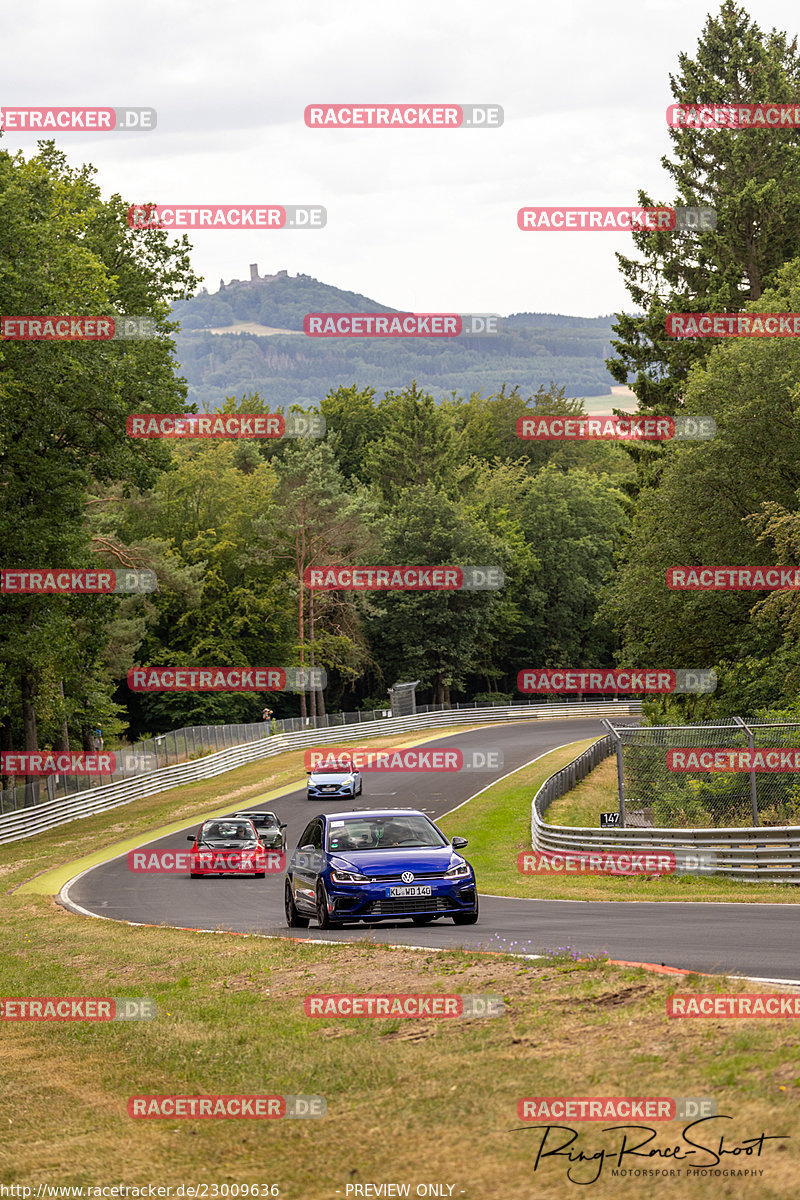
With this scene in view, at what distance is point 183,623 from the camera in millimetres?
86250

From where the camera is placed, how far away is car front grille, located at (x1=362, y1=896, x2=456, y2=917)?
49.0 ft

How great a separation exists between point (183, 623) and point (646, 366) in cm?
4028

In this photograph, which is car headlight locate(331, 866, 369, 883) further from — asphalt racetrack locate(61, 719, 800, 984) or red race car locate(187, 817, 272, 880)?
red race car locate(187, 817, 272, 880)

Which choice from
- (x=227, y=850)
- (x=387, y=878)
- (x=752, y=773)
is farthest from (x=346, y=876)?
(x=227, y=850)

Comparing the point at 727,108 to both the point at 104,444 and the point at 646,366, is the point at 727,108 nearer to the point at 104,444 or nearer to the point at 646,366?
the point at 646,366

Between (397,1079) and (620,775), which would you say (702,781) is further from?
(397,1079)

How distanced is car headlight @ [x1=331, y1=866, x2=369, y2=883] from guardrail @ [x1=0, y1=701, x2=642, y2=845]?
89.8ft

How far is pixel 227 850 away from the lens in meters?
28.4

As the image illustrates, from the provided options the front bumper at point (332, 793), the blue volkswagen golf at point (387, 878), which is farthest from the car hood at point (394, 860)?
the front bumper at point (332, 793)

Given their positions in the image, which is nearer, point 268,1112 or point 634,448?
point 268,1112

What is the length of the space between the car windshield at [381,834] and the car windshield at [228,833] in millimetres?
12866

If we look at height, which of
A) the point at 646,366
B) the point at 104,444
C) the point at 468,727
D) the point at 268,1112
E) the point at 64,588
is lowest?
the point at 468,727

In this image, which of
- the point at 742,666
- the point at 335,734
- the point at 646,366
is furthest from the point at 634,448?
the point at 335,734

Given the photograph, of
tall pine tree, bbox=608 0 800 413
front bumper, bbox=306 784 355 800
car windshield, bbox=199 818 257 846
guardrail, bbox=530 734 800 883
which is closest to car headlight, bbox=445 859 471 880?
guardrail, bbox=530 734 800 883
